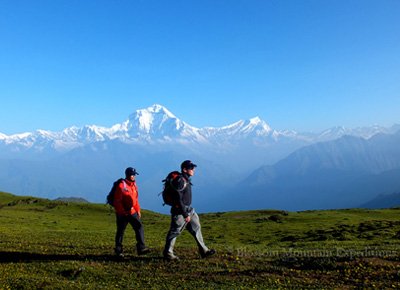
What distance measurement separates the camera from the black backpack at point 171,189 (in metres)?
17.2

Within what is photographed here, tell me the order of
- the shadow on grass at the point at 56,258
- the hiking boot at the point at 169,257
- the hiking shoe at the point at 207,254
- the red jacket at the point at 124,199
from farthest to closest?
the red jacket at the point at 124,199 → the hiking shoe at the point at 207,254 → the shadow on grass at the point at 56,258 → the hiking boot at the point at 169,257

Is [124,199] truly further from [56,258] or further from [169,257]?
[56,258]

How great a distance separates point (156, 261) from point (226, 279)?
13.0 ft

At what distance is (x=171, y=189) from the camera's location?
17.5 m

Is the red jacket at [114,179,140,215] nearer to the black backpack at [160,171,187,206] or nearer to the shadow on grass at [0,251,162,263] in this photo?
the black backpack at [160,171,187,206]

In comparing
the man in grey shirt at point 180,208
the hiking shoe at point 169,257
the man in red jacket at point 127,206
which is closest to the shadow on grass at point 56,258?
the man in red jacket at point 127,206

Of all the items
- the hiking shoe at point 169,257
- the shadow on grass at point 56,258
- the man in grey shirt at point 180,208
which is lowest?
the shadow on grass at point 56,258

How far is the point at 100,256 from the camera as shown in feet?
63.2

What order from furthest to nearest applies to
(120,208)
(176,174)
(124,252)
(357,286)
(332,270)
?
(124,252) < (120,208) < (176,174) < (332,270) < (357,286)

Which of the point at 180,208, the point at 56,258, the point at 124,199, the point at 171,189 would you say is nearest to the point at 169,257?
the point at 180,208

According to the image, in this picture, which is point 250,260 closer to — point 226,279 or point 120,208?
point 226,279

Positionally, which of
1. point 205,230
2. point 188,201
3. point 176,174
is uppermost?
point 176,174

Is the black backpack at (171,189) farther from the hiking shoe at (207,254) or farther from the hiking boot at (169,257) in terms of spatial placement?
the hiking shoe at (207,254)

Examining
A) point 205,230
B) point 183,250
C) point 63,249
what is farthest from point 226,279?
point 205,230
